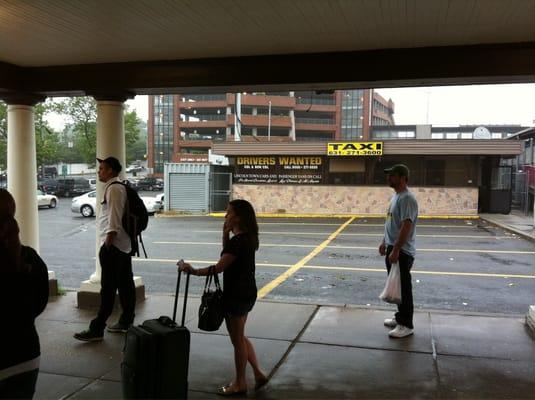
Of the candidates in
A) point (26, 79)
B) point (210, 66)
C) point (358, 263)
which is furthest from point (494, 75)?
point (358, 263)

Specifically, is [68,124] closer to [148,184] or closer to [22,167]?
[148,184]

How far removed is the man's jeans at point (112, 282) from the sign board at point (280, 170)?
20.7m

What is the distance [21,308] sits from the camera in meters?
2.36

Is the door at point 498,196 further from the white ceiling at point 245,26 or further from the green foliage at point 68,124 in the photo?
the green foliage at point 68,124

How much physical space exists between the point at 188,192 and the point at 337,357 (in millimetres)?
22164

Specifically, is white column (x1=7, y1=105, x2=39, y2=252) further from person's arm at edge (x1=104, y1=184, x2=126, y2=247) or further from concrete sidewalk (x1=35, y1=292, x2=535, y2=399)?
person's arm at edge (x1=104, y1=184, x2=126, y2=247)

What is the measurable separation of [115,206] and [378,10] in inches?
121

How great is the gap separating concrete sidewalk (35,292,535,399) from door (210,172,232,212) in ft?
66.0

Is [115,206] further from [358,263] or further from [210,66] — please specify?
[358,263]

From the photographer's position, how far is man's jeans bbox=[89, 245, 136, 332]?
16.9ft

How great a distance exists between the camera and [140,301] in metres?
6.77

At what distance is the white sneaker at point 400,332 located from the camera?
5.24 m

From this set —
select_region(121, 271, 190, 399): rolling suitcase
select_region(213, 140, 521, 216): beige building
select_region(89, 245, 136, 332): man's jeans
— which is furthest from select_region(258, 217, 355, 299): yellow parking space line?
select_region(213, 140, 521, 216): beige building

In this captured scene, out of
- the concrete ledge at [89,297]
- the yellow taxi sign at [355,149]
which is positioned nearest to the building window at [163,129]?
the yellow taxi sign at [355,149]
